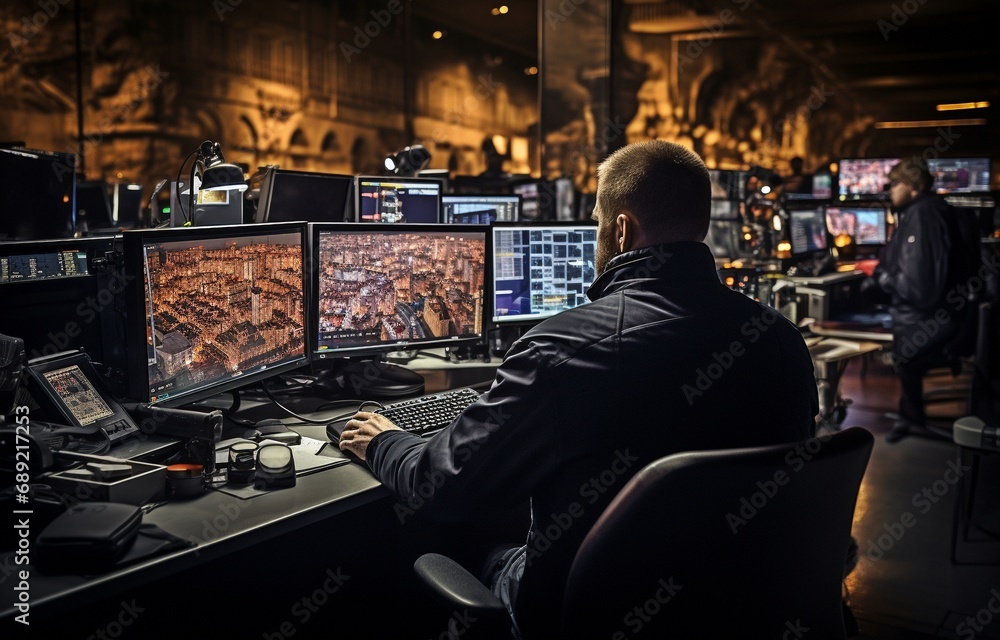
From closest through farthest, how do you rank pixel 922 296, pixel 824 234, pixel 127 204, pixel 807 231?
pixel 922 296, pixel 127 204, pixel 807 231, pixel 824 234

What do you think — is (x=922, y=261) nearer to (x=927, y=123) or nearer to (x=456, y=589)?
(x=456, y=589)

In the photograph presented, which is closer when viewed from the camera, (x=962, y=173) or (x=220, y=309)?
(x=220, y=309)

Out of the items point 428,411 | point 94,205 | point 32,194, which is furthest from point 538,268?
point 94,205

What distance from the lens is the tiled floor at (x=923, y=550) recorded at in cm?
258

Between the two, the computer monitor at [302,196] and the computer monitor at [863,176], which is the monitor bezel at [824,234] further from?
the computer monitor at [302,196]

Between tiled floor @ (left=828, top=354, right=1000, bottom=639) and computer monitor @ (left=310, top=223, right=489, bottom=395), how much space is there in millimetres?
1603

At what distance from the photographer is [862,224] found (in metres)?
6.82

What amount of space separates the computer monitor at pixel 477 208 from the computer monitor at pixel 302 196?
0.94 meters

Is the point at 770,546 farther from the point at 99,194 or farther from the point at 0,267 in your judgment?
the point at 99,194

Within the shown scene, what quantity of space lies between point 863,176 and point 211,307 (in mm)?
7126

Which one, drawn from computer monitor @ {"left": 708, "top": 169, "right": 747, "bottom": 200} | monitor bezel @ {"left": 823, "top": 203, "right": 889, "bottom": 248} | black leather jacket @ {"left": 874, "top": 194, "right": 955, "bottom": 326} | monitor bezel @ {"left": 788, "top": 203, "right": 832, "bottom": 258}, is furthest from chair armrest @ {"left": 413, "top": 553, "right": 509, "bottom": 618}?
monitor bezel @ {"left": 823, "top": 203, "right": 889, "bottom": 248}

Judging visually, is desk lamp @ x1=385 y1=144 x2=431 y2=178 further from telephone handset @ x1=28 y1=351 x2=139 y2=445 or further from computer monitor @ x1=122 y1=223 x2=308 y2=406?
telephone handset @ x1=28 y1=351 x2=139 y2=445

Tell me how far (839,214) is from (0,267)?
6406 millimetres

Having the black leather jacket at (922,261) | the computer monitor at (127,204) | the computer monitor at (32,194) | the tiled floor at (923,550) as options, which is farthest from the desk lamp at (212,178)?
the black leather jacket at (922,261)
